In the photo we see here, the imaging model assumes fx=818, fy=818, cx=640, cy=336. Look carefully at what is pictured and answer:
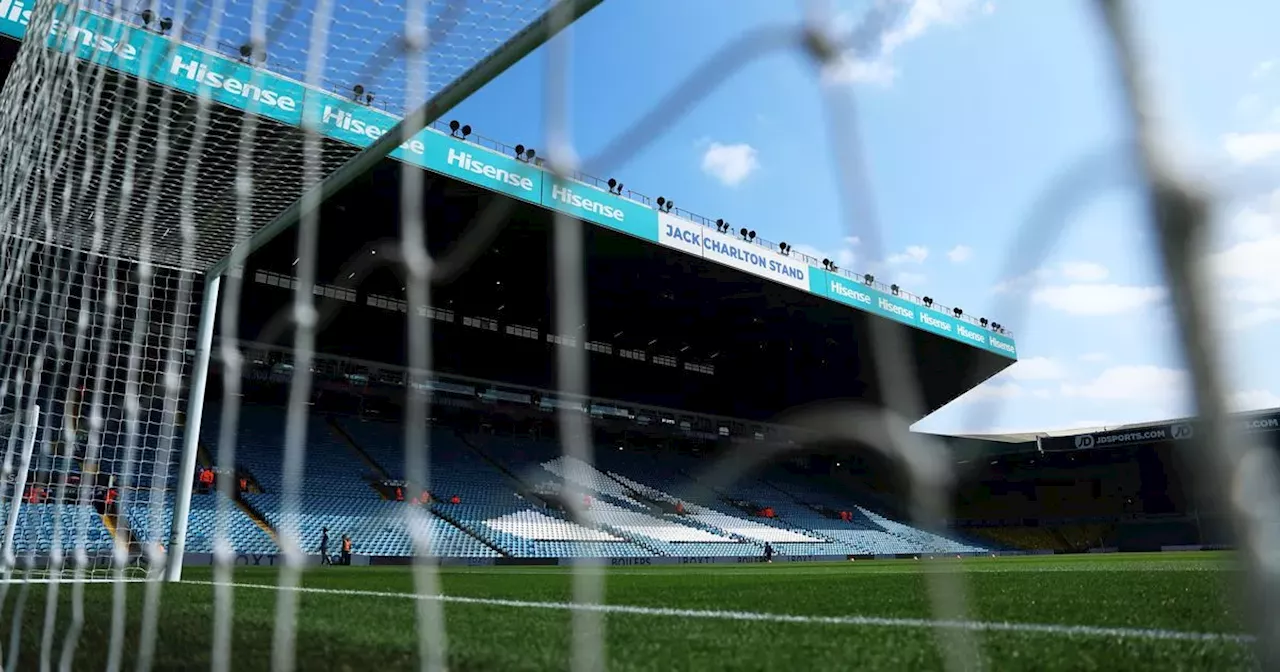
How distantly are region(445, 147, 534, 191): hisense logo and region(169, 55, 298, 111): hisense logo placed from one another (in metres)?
6.10

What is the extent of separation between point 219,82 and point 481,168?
695 cm

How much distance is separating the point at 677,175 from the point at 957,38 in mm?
467

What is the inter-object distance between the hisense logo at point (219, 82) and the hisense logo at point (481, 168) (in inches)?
240

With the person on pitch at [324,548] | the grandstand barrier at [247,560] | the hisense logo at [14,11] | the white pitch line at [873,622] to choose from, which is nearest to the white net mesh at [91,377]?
the white pitch line at [873,622]

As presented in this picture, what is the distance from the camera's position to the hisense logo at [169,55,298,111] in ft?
8.89

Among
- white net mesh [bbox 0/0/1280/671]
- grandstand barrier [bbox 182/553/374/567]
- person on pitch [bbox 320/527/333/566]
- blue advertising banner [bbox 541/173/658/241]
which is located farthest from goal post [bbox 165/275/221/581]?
person on pitch [bbox 320/527/333/566]

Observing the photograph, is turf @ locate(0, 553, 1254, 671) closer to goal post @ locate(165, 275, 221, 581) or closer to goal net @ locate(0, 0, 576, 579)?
goal post @ locate(165, 275, 221, 581)

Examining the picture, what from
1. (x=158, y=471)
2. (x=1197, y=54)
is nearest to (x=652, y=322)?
(x=158, y=471)

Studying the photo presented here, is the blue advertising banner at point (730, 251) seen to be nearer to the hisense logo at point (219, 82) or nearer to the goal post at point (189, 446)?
the goal post at point (189, 446)

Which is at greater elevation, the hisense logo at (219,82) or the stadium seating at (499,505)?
the hisense logo at (219,82)

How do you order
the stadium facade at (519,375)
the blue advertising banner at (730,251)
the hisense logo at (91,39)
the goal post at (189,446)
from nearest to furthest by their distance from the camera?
the hisense logo at (91,39) < the goal post at (189,446) < the stadium facade at (519,375) < the blue advertising banner at (730,251)

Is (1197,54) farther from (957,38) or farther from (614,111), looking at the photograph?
(614,111)

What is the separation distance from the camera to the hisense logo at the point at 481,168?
9.53 metres

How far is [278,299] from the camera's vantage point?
14.7 m
